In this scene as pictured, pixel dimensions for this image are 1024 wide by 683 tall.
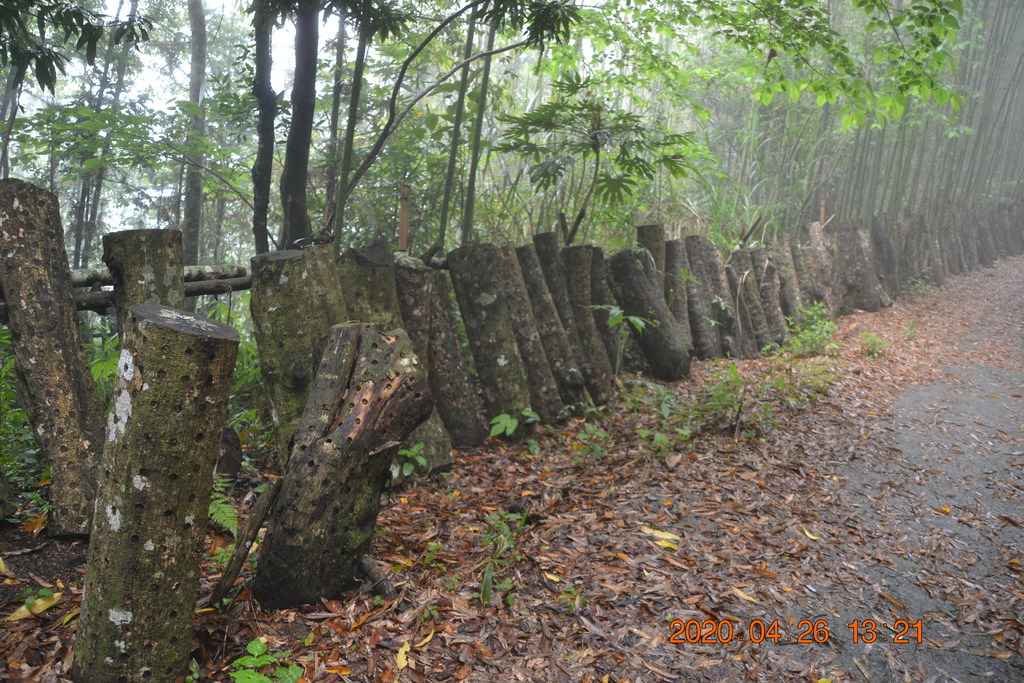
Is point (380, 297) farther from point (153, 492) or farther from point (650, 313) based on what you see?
point (650, 313)

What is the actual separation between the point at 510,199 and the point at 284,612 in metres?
5.90

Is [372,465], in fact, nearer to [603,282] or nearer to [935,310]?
[603,282]

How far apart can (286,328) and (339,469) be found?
1097mm

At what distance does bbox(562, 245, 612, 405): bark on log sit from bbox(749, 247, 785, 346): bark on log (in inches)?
153

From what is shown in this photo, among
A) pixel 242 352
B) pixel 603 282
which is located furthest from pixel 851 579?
pixel 242 352

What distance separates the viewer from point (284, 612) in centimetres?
236

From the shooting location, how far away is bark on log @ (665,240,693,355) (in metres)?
6.89

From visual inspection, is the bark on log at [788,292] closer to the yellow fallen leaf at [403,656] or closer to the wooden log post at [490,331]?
the wooden log post at [490,331]

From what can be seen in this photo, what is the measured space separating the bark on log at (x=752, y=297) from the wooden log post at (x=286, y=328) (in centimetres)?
589

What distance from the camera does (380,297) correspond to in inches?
148

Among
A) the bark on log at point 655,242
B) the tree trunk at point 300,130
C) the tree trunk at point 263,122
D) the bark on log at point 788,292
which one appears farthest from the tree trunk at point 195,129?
the bark on log at point 788,292

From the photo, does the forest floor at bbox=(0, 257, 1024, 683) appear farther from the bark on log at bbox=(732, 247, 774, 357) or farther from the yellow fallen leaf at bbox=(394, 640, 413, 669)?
the bark on log at bbox=(732, 247, 774, 357)

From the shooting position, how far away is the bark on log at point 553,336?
4898 mm

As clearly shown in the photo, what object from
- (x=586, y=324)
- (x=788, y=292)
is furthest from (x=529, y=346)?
(x=788, y=292)
